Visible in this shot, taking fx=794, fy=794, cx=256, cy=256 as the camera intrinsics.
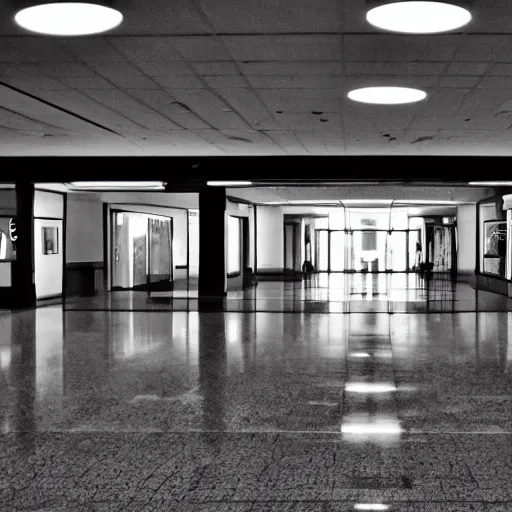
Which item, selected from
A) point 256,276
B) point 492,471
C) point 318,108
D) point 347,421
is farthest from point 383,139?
point 492,471

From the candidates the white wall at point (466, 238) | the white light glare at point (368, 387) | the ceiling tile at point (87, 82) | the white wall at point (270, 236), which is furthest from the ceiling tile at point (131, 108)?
the white wall at point (466, 238)

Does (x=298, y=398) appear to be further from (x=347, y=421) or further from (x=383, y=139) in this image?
(x=383, y=139)

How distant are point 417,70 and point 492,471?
569cm

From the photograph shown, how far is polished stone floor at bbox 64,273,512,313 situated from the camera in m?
21.2

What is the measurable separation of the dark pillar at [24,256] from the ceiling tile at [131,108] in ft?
23.2

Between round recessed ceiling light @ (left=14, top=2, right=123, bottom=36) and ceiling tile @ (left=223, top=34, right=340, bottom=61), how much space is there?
134 cm

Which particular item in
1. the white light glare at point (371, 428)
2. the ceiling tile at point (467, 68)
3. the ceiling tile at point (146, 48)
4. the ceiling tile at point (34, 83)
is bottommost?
the white light glare at point (371, 428)

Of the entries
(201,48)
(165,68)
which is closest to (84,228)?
(165,68)

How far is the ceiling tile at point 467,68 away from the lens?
9594 millimetres

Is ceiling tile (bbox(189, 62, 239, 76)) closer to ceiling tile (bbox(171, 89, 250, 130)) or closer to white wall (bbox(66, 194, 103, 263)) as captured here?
ceiling tile (bbox(171, 89, 250, 130))

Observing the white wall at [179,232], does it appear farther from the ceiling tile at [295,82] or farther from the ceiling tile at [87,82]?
the ceiling tile at [295,82]

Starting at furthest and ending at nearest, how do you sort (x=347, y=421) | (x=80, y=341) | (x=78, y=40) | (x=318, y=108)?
1. (x=80, y=341)
2. (x=318, y=108)
3. (x=78, y=40)
4. (x=347, y=421)

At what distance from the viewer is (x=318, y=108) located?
1282 centimetres

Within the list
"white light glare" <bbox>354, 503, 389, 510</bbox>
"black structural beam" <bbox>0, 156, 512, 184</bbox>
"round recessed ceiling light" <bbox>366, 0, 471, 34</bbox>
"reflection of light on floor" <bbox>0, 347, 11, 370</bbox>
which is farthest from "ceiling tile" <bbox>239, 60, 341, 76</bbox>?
"black structural beam" <bbox>0, 156, 512, 184</bbox>
